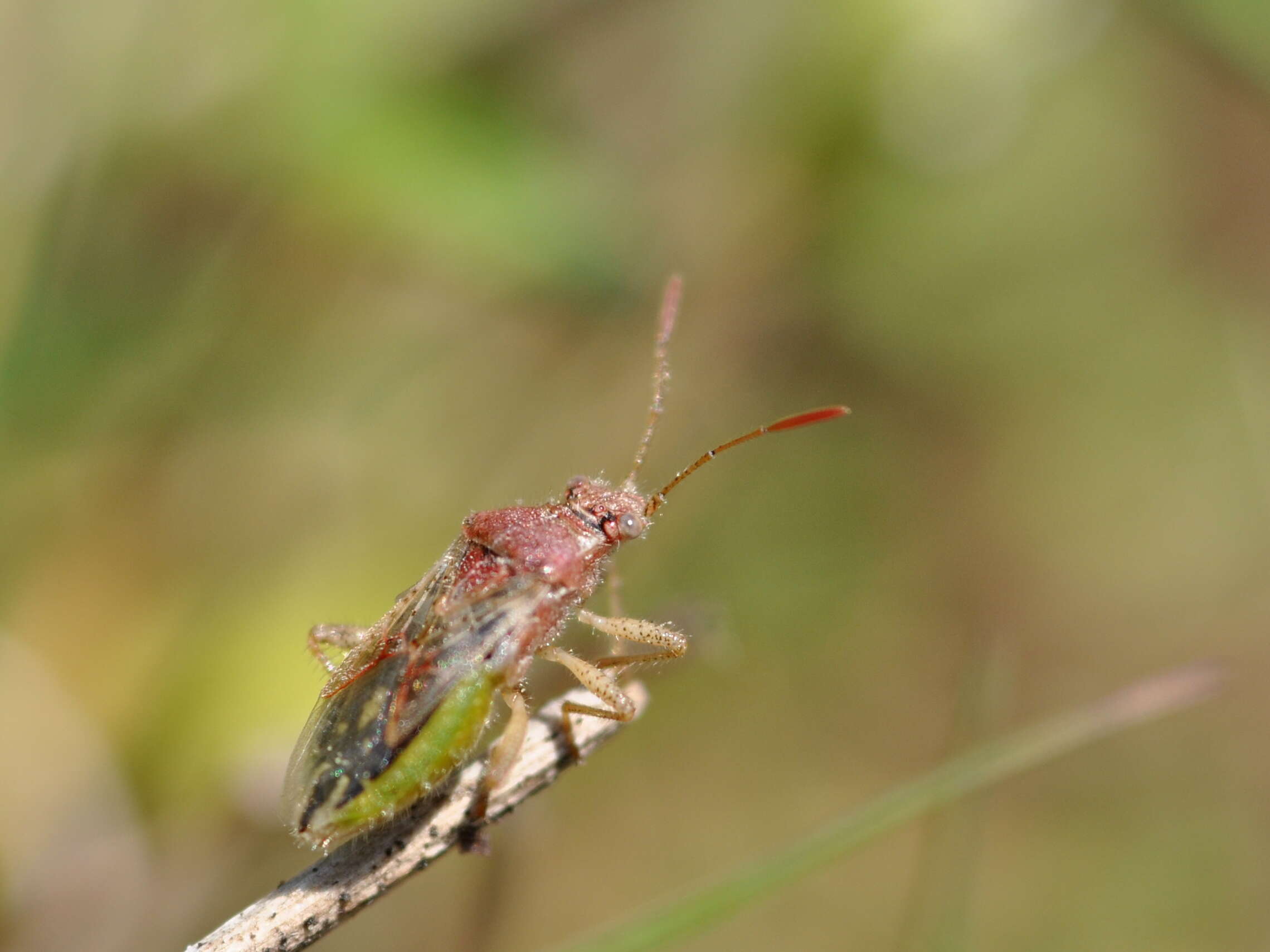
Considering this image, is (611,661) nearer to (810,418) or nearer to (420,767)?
(420,767)

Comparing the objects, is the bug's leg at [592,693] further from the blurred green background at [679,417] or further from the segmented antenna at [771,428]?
the segmented antenna at [771,428]

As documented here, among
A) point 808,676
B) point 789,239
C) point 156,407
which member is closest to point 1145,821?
point 808,676

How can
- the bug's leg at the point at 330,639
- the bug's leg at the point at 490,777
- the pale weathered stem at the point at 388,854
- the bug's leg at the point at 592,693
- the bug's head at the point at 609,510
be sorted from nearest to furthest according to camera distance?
the pale weathered stem at the point at 388,854 → the bug's leg at the point at 490,777 → the bug's leg at the point at 592,693 → the bug's leg at the point at 330,639 → the bug's head at the point at 609,510

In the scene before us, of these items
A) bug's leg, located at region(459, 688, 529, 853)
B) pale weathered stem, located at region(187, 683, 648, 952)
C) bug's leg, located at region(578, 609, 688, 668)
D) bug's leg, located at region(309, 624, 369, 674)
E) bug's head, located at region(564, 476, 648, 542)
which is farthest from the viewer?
bug's head, located at region(564, 476, 648, 542)

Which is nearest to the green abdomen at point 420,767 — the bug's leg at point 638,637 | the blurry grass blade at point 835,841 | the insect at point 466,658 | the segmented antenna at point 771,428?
the insect at point 466,658

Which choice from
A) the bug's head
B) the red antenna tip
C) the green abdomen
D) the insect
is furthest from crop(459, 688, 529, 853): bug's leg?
the red antenna tip

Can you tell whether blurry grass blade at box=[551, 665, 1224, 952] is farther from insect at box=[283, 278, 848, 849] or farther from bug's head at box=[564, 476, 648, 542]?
bug's head at box=[564, 476, 648, 542]
